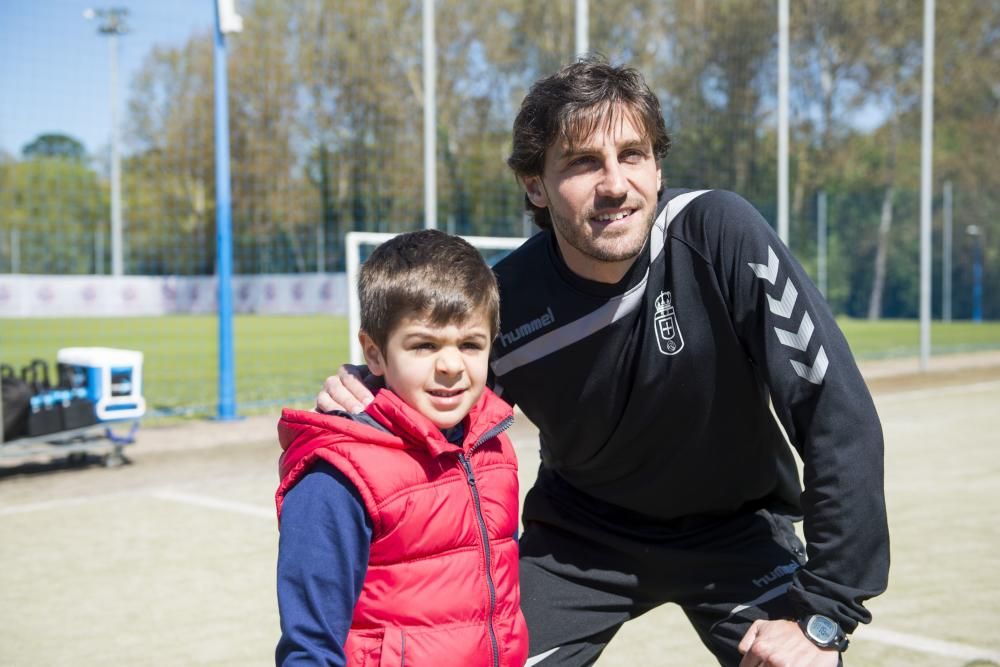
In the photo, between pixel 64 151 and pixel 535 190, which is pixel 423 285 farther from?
pixel 64 151

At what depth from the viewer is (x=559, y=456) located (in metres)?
2.85

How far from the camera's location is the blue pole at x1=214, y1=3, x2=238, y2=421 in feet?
33.4

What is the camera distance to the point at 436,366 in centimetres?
204

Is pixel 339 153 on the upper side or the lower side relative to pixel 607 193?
upper

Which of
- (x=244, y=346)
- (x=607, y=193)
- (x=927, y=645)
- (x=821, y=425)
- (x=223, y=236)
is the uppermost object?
(x=223, y=236)

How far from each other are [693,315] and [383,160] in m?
12.1

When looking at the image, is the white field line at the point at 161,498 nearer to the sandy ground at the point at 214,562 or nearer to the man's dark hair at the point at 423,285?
the sandy ground at the point at 214,562

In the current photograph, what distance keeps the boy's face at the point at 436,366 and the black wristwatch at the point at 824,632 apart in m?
0.84

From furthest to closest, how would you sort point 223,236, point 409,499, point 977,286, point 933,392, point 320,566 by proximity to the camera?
1. point 977,286
2. point 933,392
3. point 223,236
4. point 409,499
5. point 320,566

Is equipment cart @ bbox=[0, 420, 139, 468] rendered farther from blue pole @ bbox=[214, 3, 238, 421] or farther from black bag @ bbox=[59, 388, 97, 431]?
blue pole @ bbox=[214, 3, 238, 421]

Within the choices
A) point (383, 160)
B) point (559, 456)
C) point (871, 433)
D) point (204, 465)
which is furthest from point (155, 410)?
point (871, 433)

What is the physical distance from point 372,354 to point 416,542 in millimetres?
421

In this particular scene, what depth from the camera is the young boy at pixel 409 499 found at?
1.84 meters

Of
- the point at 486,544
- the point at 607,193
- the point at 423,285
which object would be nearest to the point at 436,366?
the point at 423,285
